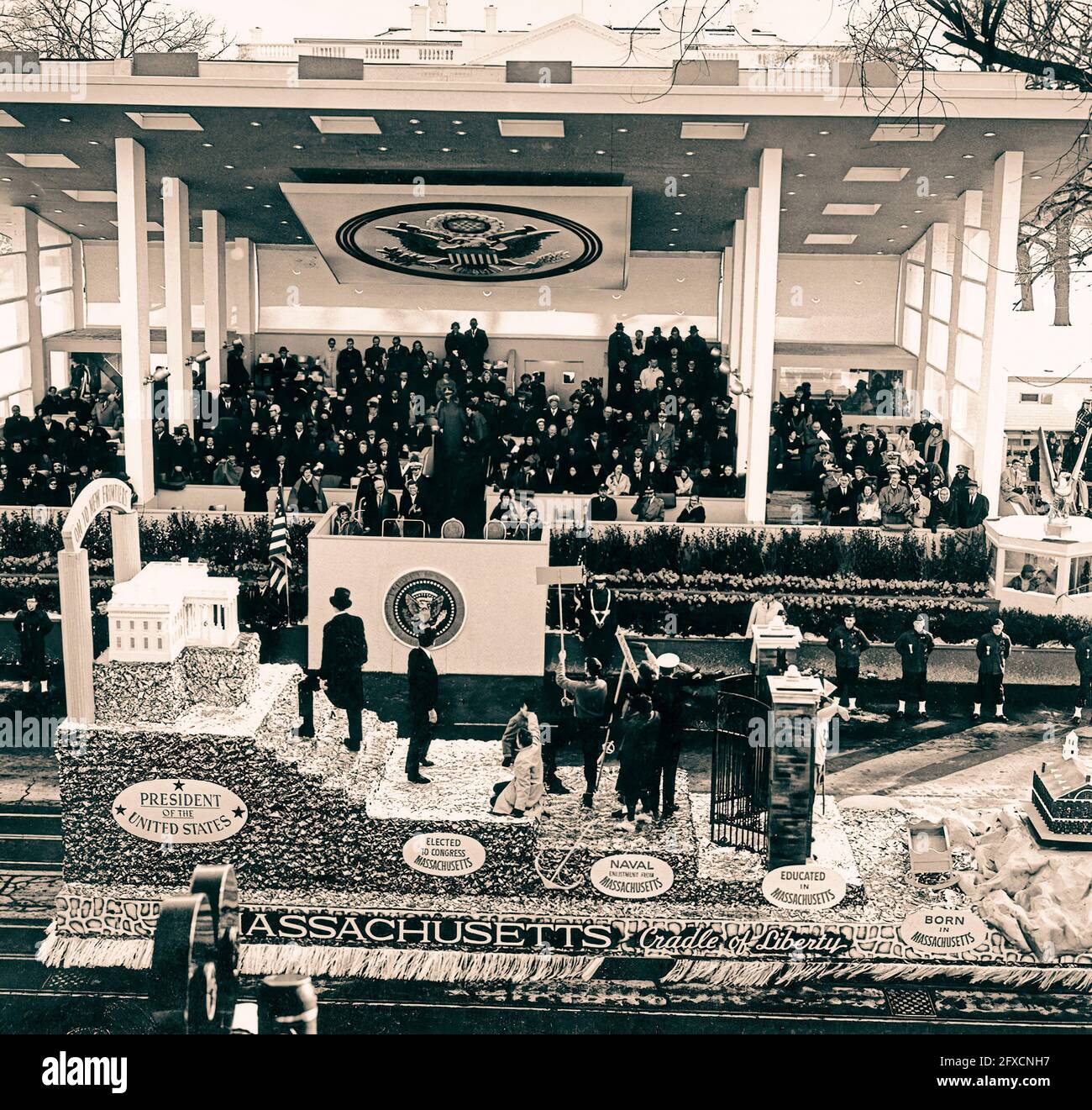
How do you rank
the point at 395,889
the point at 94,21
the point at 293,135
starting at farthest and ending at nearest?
the point at 94,21, the point at 293,135, the point at 395,889

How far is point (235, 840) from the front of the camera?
10.4m

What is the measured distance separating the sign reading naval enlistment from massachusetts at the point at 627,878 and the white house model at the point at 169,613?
352 centimetres

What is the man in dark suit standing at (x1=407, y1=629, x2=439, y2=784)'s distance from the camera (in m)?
10.8

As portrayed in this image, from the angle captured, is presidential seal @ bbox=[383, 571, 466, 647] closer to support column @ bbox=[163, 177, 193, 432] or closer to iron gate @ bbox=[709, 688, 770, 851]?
iron gate @ bbox=[709, 688, 770, 851]

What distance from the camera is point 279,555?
13250 mm

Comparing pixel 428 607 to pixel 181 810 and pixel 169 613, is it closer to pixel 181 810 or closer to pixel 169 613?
pixel 169 613

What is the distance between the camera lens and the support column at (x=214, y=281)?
69.0ft

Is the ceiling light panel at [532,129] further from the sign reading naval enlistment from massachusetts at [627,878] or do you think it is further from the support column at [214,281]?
the sign reading naval enlistment from massachusetts at [627,878]
